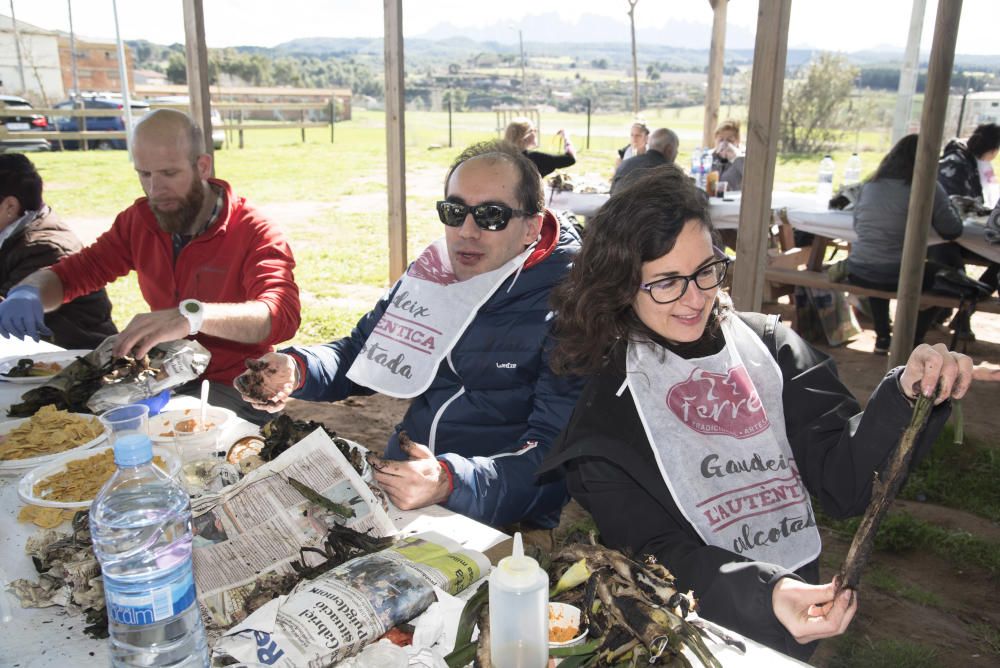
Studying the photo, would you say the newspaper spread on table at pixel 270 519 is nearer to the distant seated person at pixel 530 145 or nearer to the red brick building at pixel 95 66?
the distant seated person at pixel 530 145

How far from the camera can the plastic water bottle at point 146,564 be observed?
1104mm

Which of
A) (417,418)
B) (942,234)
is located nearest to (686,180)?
(417,418)

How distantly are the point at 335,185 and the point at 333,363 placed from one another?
13423mm

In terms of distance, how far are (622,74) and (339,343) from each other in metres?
50.6

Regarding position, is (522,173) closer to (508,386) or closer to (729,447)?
(508,386)

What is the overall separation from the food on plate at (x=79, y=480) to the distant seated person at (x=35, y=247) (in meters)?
2.13

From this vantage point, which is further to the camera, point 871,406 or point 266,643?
point 871,406

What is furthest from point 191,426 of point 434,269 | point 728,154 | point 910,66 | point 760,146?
point 910,66

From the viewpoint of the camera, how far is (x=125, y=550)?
1.24 metres

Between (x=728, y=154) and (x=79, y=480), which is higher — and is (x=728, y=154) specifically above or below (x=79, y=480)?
above

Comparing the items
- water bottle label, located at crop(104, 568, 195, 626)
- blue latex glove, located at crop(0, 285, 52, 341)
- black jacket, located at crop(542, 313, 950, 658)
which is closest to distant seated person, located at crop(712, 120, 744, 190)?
black jacket, located at crop(542, 313, 950, 658)

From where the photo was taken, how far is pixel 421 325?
8.20 feet

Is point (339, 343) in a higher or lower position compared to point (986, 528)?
higher

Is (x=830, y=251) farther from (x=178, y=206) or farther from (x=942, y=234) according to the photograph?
(x=178, y=206)
